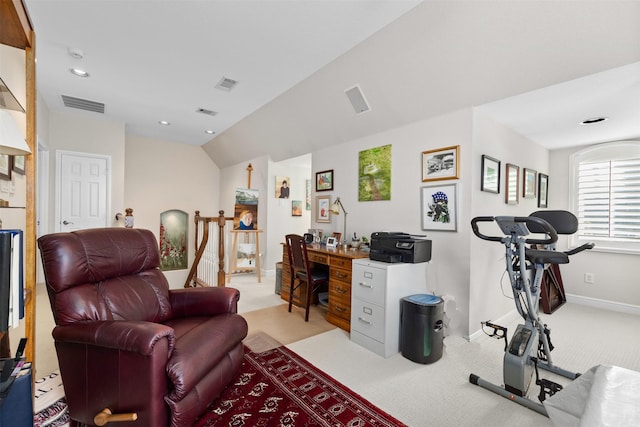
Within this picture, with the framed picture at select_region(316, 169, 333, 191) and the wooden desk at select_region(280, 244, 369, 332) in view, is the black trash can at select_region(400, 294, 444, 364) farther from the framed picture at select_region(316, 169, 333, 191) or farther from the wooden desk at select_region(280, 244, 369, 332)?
the framed picture at select_region(316, 169, 333, 191)

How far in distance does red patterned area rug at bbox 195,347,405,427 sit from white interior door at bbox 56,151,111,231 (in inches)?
181

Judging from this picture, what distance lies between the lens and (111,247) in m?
1.98

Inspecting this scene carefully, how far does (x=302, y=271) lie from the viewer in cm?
358

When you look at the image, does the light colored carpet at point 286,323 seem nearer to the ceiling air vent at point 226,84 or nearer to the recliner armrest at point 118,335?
the recliner armrest at point 118,335

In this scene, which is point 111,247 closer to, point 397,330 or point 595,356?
point 397,330

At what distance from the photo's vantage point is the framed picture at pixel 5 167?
213cm

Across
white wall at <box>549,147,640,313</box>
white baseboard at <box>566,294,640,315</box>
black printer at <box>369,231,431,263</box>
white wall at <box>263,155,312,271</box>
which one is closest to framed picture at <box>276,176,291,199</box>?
white wall at <box>263,155,312,271</box>

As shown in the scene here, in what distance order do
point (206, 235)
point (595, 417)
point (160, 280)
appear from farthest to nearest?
point (206, 235) → point (160, 280) → point (595, 417)

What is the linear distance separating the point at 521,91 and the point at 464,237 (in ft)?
4.51

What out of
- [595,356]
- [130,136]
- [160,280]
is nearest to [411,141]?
[595,356]

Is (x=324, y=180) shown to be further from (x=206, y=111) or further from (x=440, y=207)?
(x=206, y=111)

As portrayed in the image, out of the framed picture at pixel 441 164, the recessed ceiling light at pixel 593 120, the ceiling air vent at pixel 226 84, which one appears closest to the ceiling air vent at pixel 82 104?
the ceiling air vent at pixel 226 84

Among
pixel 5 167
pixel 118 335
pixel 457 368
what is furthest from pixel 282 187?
pixel 118 335

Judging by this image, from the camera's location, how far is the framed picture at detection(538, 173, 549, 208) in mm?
4070
